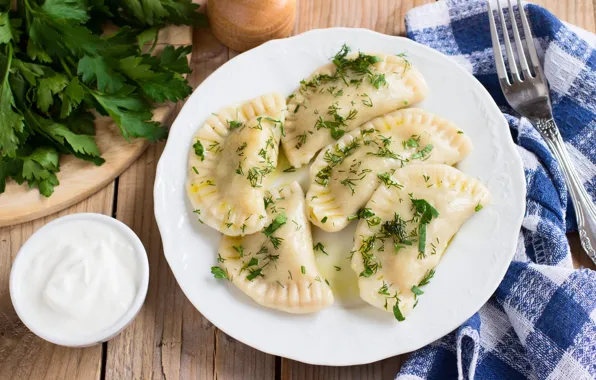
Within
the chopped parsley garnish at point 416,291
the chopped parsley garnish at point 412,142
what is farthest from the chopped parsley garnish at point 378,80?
the chopped parsley garnish at point 416,291

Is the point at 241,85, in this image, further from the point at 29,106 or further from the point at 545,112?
the point at 545,112

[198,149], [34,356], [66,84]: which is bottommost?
[34,356]

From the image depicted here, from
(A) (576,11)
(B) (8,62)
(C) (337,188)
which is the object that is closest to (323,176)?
(C) (337,188)

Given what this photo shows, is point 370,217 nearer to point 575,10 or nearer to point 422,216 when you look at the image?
point 422,216

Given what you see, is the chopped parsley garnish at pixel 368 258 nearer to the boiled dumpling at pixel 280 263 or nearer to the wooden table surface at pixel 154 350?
the boiled dumpling at pixel 280 263

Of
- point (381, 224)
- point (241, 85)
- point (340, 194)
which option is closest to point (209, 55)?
point (241, 85)
